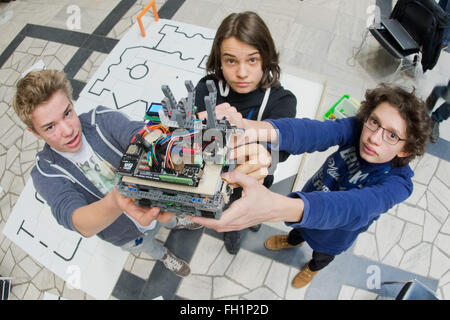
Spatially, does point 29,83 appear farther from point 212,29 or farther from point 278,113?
point 212,29

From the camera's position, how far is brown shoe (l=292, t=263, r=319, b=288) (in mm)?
3148

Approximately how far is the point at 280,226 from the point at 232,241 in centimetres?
72

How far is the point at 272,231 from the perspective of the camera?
3.62m

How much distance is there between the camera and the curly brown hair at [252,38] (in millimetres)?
2066

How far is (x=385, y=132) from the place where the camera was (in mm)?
1911

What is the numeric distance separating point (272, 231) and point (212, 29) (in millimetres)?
3835

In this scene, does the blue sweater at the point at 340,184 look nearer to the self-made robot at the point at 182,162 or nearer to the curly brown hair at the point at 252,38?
the self-made robot at the point at 182,162

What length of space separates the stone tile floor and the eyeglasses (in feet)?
6.83

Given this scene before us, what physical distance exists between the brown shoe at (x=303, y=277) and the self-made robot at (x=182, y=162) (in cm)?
202

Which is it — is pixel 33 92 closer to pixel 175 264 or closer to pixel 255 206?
pixel 255 206

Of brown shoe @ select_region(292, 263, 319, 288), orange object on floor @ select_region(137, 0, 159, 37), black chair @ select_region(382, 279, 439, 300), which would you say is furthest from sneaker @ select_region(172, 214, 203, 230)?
orange object on floor @ select_region(137, 0, 159, 37)

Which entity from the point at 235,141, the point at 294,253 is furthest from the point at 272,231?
the point at 235,141

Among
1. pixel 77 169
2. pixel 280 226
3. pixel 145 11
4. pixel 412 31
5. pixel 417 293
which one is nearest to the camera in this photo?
pixel 77 169

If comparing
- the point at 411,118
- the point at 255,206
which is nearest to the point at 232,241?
the point at 255,206
